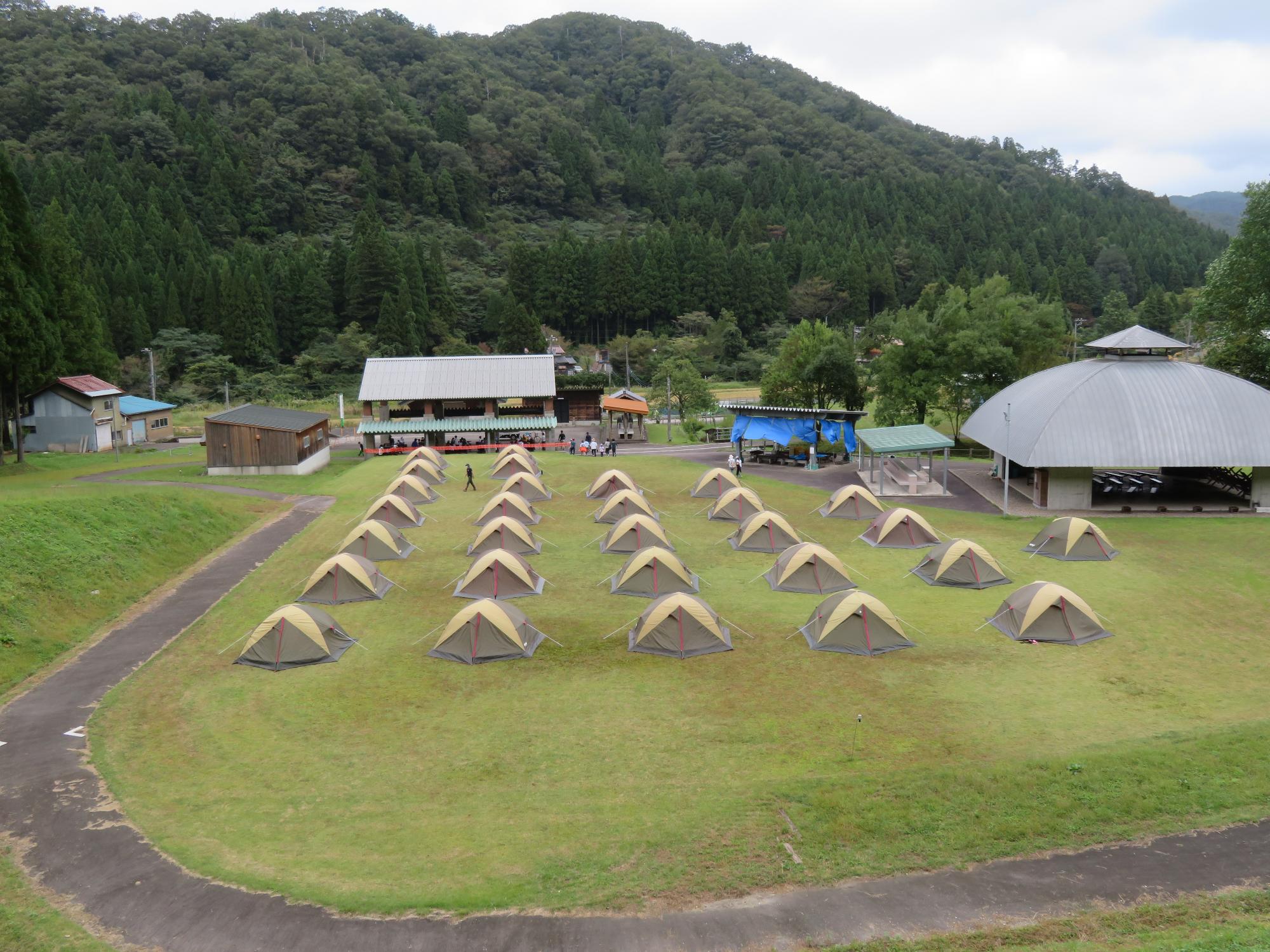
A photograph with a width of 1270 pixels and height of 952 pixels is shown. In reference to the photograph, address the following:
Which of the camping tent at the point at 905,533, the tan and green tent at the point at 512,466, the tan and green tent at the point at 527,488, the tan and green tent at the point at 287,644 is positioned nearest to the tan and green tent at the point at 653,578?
the tan and green tent at the point at 287,644

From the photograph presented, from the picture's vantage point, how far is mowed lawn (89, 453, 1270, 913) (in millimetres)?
12070

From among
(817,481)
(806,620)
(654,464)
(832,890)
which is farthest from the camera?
(654,464)

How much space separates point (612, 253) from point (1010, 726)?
86971 millimetres

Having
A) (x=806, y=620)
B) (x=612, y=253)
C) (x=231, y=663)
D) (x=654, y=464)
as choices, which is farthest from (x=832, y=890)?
(x=612, y=253)

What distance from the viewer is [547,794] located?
1373 centimetres

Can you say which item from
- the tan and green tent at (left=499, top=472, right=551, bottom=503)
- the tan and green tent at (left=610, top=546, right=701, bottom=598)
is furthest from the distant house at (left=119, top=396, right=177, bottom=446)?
the tan and green tent at (left=610, top=546, right=701, bottom=598)

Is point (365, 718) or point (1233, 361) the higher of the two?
point (1233, 361)

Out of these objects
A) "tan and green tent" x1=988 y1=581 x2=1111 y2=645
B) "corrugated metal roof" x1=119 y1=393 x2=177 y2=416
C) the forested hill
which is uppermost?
the forested hill

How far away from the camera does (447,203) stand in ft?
417

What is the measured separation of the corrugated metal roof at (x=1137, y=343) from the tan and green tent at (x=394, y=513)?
94.0 ft

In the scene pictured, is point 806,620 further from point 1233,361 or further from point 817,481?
point 1233,361

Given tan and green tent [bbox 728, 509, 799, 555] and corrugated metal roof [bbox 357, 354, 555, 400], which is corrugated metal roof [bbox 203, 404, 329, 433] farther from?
tan and green tent [bbox 728, 509, 799, 555]

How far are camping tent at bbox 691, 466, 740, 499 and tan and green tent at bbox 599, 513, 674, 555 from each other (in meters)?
8.64

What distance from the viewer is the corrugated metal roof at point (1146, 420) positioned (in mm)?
33531
